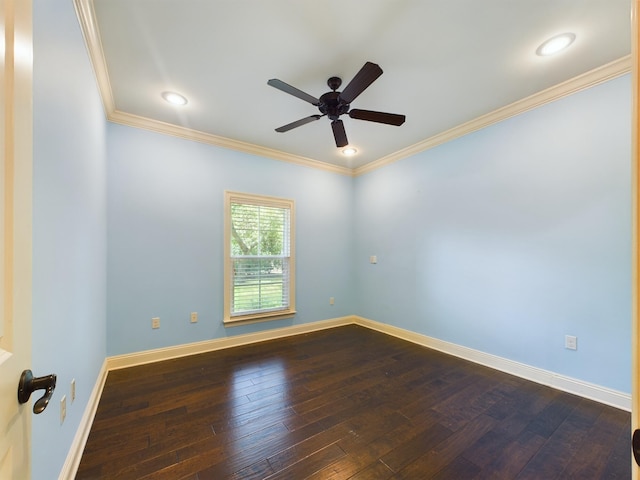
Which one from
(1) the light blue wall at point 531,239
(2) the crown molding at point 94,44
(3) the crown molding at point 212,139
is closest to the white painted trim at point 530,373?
(1) the light blue wall at point 531,239

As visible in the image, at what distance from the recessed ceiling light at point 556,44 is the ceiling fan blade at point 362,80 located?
4.18 ft

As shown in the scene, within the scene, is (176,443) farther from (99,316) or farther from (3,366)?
(3,366)

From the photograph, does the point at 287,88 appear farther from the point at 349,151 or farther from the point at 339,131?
the point at 349,151

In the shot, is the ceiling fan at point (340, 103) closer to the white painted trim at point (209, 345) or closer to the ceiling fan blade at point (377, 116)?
the ceiling fan blade at point (377, 116)

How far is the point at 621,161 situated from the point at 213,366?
4062 millimetres

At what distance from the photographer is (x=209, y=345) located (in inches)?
130

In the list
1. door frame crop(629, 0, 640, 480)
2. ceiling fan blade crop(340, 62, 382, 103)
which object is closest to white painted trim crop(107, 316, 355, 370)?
ceiling fan blade crop(340, 62, 382, 103)

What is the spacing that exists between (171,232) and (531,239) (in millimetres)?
3774

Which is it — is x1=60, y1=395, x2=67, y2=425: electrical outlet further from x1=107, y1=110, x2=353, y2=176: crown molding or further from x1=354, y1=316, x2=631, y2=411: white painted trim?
x1=354, y1=316, x2=631, y2=411: white painted trim

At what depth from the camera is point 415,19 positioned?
5.77 ft

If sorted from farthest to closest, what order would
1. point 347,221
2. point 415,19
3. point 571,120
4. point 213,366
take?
1. point 347,221
2. point 213,366
3. point 571,120
4. point 415,19

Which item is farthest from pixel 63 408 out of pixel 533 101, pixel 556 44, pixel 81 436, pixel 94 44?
pixel 533 101

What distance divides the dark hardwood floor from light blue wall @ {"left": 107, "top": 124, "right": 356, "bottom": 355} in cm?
47

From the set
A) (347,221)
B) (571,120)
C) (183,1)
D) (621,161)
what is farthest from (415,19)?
(347,221)
